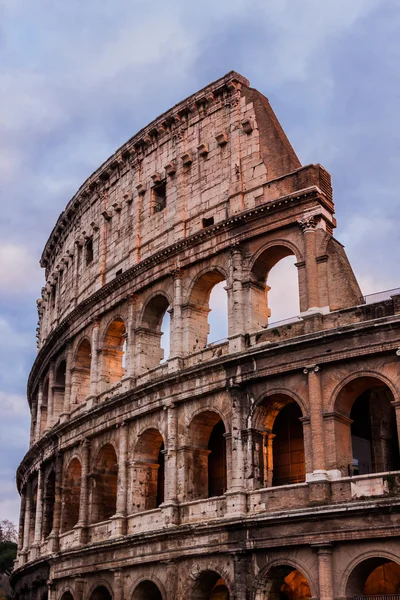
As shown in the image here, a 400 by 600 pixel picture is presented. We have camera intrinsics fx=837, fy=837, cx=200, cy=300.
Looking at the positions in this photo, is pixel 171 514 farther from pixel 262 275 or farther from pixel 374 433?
pixel 262 275

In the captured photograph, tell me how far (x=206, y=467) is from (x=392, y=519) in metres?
6.61

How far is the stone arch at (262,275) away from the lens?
22.4 m

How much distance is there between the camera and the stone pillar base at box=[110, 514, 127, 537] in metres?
24.1

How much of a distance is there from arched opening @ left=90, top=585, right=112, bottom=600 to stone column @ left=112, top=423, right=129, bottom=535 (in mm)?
2269

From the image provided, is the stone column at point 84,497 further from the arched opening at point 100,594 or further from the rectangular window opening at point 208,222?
the rectangular window opening at point 208,222

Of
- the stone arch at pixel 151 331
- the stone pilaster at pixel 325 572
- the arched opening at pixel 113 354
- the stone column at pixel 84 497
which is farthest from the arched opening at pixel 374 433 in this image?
the stone column at pixel 84 497

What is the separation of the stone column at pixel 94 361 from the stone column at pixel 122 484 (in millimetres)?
2996

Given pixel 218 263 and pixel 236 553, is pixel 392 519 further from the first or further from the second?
pixel 218 263

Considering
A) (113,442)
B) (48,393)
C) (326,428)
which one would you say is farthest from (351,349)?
(48,393)

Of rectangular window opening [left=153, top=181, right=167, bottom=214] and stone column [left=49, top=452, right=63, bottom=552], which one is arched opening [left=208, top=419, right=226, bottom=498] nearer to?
stone column [left=49, top=452, right=63, bottom=552]

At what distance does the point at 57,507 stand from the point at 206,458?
331 inches

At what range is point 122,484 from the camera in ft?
80.7

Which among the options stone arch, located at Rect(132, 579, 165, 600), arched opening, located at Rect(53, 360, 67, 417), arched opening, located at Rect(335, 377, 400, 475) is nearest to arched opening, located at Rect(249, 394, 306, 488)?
arched opening, located at Rect(335, 377, 400, 475)

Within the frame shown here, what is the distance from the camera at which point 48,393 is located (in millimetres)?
34000
